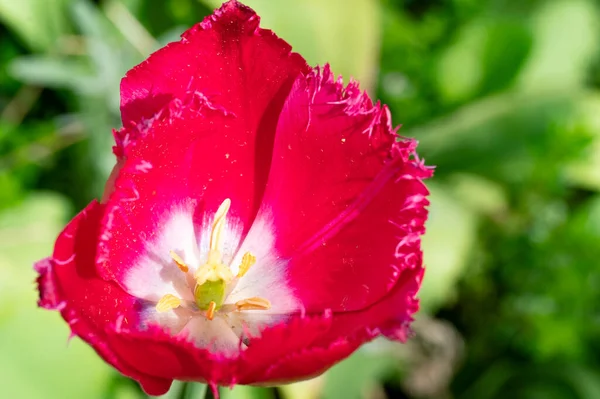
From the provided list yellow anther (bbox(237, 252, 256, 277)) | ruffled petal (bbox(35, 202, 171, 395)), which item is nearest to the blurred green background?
yellow anther (bbox(237, 252, 256, 277))

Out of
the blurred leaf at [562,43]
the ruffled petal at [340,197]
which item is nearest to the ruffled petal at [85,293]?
the ruffled petal at [340,197]

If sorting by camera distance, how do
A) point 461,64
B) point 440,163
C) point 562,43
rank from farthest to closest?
point 562,43 → point 461,64 → point 440,163

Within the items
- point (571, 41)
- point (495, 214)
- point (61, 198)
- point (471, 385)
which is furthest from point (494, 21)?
point (61, 198)

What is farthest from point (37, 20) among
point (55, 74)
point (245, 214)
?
point (245, 214)

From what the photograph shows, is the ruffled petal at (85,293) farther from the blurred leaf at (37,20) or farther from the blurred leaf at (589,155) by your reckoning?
the blurred leaf at (589,155)

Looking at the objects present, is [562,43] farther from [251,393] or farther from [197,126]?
[197,126]
